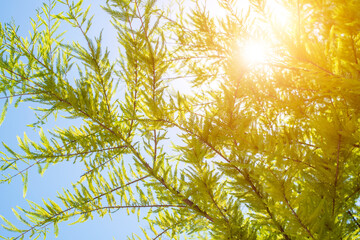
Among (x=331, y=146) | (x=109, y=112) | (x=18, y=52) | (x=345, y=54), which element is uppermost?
(x=18, y=52)

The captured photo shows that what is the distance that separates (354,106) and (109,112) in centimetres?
140

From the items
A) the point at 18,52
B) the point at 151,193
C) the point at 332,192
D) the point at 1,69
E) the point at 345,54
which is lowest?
the point at 332,192

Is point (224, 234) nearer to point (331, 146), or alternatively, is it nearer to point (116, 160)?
point (331, 146)

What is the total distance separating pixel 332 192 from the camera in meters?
1.07

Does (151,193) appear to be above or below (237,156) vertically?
above

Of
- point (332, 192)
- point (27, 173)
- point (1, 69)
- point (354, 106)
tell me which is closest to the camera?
point (332, 192)

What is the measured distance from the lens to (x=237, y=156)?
4.06ft

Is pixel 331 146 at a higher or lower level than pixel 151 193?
lower

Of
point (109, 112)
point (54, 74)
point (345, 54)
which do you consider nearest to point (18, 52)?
point (54, 74)

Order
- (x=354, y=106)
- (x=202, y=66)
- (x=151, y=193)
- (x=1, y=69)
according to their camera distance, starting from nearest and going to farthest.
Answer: (x=354, y=106)
(x=1, y=69)
(x=151, y=193)
(x=202, y=66)

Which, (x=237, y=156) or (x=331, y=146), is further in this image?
(x=237, y=156)

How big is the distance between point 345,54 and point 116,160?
61.5 inches

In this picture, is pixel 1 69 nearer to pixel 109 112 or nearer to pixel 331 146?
pixel 109 112

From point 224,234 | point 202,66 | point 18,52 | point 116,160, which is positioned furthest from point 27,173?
point 202,66
